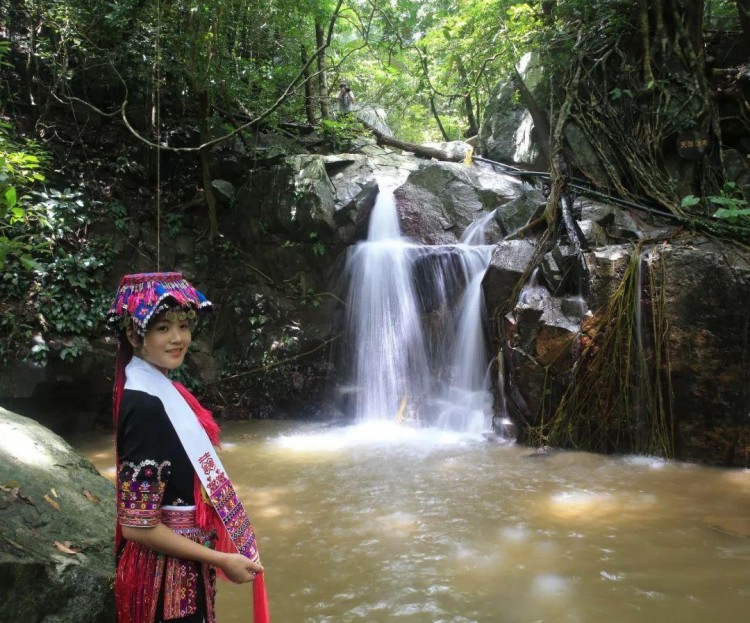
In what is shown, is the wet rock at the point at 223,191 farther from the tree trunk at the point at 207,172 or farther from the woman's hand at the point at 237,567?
the woman's hand at the point at 237,567

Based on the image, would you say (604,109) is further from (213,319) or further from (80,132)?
(80,132)

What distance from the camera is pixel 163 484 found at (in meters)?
1.34

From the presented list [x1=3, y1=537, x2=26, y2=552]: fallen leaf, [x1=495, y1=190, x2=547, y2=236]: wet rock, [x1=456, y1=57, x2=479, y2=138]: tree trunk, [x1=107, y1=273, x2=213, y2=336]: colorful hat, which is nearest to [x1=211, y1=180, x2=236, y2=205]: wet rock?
[x1=495, y1=190, x2=547, y2=236]: wet rock

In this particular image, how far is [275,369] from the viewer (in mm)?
7660

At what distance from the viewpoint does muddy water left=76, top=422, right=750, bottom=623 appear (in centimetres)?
272

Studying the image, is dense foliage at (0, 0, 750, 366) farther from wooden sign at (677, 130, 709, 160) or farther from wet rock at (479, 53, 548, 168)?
wet rock at (479, 53, 548, 168)

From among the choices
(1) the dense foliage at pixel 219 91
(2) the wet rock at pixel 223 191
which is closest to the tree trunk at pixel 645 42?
(1) the dense foliage at pixel 219 91

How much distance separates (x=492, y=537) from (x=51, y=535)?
2527 mm

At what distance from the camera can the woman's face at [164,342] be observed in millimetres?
1440

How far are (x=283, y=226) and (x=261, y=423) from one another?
2889 millimetres

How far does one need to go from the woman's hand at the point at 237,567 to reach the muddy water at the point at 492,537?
1.45 m

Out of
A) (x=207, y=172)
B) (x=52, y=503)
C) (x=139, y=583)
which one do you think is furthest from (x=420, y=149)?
(x=139, y=583)

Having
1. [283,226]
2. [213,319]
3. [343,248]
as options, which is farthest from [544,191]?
[213,319]

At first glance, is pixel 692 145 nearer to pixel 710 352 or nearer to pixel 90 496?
pixel 710 352
